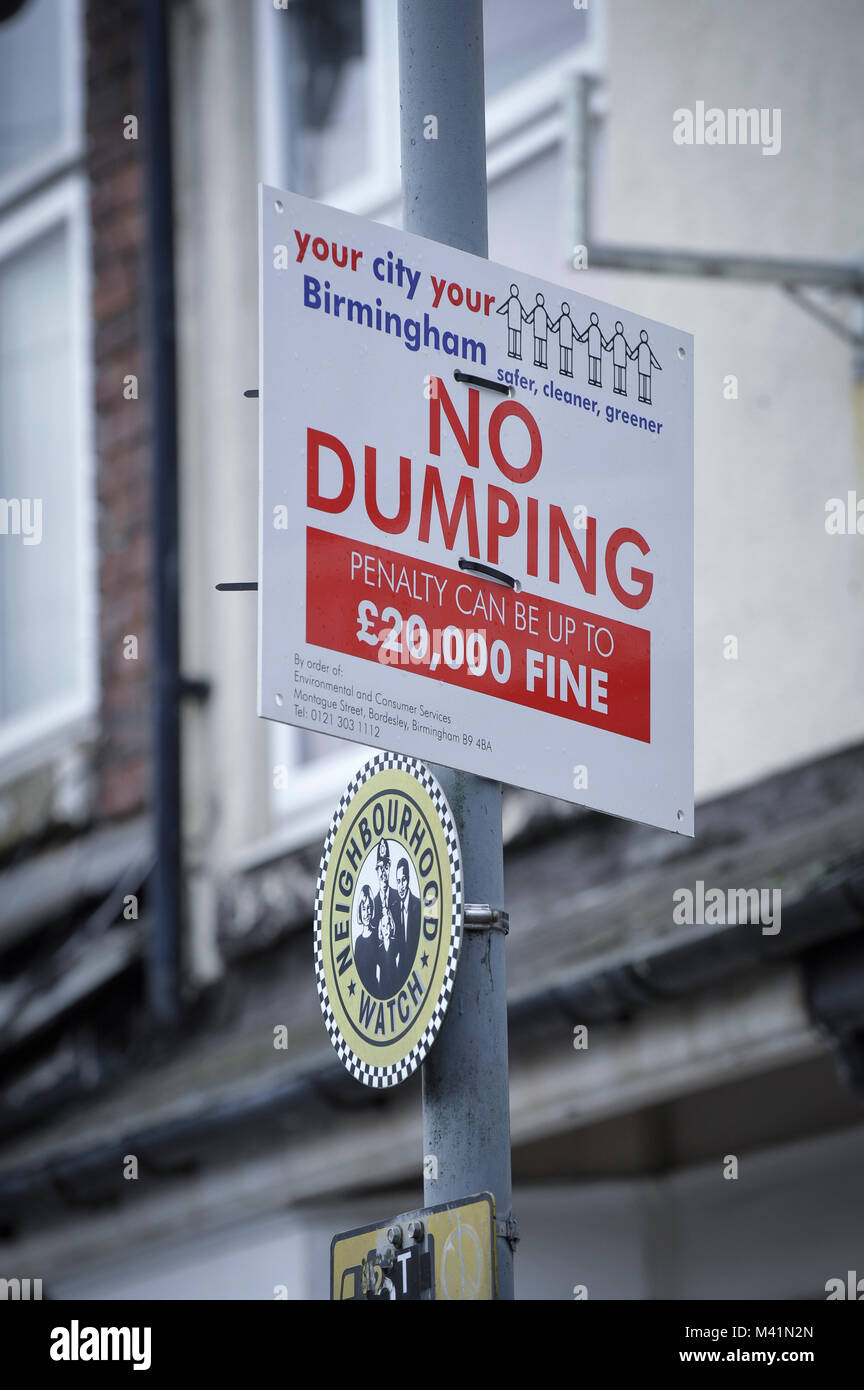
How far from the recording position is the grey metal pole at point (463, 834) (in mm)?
3186

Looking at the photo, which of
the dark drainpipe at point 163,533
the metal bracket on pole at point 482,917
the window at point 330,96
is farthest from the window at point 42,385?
the metal bracket on pole at point 482,917

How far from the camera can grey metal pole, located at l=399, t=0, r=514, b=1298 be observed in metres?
3.19

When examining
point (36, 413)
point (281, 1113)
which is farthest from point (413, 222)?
point (36, 413)

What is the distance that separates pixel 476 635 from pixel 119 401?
6016 mm

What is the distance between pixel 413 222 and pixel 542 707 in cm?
81

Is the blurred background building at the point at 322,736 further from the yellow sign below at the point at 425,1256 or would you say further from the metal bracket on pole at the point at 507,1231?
the metal bracket on pole at the point at 507,1231

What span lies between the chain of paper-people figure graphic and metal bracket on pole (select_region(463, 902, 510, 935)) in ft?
2.88

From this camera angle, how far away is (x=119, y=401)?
9.09 m

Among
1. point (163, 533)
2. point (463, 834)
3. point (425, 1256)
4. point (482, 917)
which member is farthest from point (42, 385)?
point (425, 1256)

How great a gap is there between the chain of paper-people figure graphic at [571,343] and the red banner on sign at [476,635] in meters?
0.41

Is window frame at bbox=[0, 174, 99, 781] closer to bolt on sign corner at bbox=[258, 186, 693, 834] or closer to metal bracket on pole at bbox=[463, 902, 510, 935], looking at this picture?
bolt on sign corner at bbox=[258, 186, 693, 834]

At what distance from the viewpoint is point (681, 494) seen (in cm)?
370

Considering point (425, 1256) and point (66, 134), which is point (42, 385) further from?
point (425, 1256)
